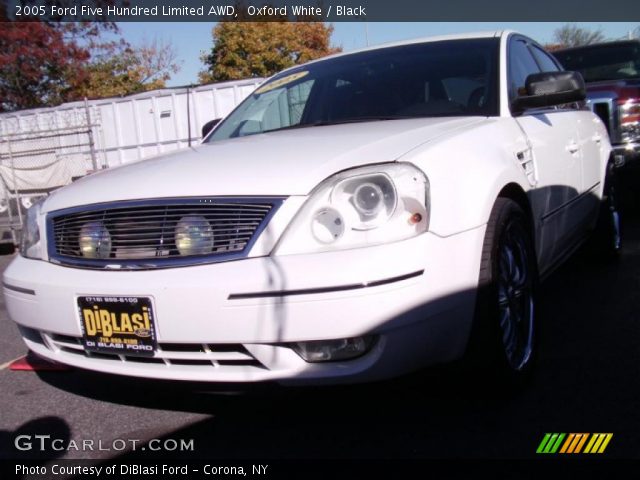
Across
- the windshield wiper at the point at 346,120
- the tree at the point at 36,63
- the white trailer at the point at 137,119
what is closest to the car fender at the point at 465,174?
the windshield wiper at the point at 346,120

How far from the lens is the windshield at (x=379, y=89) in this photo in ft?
11.6

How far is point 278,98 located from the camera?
14.2ft

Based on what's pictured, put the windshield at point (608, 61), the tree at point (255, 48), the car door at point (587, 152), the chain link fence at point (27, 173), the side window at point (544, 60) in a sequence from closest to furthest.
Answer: the car door at point (587, 152)
the side window at point (544, 60)
the windshield at point (608, 61)
the chain link fence at point (27, 173)
the tree at point (255, 48)

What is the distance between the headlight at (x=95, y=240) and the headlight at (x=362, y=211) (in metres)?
0.73

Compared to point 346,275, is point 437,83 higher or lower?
higher

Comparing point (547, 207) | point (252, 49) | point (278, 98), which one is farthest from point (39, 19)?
point (547, 207)

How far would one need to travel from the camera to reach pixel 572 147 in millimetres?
4023

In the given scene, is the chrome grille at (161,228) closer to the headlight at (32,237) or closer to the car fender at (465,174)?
the headlight at (32,237)

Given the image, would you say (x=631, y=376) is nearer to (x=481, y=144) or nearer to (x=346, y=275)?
(x=481, y=144)

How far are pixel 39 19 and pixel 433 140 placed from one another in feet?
65.1

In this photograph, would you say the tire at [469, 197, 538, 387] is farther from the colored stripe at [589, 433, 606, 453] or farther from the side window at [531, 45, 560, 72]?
the side window at [531, 45, 560, 72]

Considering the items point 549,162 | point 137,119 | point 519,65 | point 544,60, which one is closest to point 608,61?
point 544,60

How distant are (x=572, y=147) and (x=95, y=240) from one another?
2.77 meters

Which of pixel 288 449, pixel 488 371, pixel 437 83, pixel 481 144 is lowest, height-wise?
pixel 288 449
